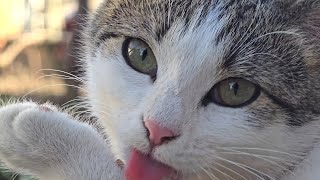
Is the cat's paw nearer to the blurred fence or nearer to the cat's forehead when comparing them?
the cat's forehead

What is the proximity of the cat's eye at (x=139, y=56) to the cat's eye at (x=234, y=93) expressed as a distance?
0.12 meters

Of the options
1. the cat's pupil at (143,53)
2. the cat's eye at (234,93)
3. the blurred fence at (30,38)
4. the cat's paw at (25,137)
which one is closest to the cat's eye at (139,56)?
the cat's pupil at (143,53)

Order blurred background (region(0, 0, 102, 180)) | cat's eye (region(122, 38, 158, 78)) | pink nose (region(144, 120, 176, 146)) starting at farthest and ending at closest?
blurred background (region(0, 0, 102, 180)) < cat's eye (region(122, 38, 158, 78)) < pink nose (region(144, 120, 176, 146))

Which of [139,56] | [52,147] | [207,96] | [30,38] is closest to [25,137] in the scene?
[52,147]

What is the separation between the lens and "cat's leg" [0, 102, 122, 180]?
114 cm

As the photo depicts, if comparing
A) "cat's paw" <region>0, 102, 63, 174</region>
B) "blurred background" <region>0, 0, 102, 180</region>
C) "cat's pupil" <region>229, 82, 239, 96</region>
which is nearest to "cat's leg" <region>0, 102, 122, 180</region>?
A: "cat's paw" <region>0, 102, 63, 174</region>

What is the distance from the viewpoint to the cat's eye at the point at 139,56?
109 centimetres

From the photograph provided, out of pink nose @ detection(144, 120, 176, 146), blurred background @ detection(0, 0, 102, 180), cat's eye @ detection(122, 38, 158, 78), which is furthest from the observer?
blurred background @ detection(0, 0, 102, 180)

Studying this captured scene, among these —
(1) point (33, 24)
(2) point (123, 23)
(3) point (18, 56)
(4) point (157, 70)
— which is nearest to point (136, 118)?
(4) point (157, 70)

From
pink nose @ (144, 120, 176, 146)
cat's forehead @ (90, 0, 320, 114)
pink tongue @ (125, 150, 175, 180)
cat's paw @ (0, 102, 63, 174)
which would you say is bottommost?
cat's paw @ (0, 102, 63, 174)

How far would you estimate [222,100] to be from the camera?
1.04 meters

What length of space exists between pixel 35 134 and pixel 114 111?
0.18 metres

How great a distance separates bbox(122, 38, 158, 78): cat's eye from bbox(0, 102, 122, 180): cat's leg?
188mm

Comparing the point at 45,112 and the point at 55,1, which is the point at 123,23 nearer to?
the point at 45,112
